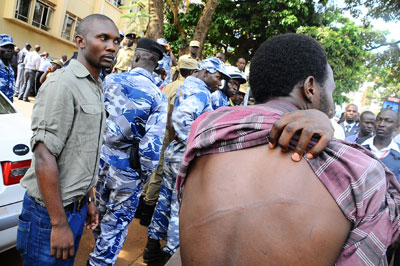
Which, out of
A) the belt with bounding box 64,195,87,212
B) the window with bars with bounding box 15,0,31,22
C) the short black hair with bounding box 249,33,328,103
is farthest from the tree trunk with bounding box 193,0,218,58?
the window with bars with bounding box 15,0,31,22

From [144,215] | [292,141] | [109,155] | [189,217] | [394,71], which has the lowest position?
[144,215]

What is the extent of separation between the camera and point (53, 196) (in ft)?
5.15

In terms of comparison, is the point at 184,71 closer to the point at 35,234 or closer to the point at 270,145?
the point at 35,234

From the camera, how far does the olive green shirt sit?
1.57 meters

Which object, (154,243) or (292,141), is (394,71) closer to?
(154,243)

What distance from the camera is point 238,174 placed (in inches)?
43.3

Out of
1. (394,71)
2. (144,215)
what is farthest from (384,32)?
(144,215)

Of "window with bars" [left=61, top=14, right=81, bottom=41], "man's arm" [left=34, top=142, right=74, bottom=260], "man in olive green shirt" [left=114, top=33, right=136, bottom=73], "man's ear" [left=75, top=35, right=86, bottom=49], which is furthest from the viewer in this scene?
"window with bars" [left=61, top=14, right=81, bottom=41]

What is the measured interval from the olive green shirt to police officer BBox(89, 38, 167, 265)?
28.4 inches

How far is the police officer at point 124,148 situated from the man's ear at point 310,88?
158 centimetres

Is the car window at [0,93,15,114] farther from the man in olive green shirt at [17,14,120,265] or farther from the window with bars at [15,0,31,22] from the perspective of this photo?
the window with bars at [15,0,31,22]

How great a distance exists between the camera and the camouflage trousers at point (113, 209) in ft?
8.34

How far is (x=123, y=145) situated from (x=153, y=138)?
0.27 metres

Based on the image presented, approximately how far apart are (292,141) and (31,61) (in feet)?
41.1
